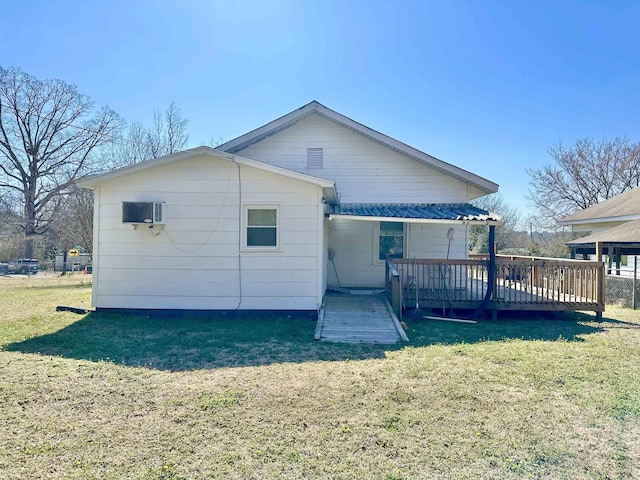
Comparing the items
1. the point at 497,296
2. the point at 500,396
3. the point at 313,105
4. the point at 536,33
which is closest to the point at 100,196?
the point at 313,105

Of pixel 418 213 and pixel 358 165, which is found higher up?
pixel 358 165

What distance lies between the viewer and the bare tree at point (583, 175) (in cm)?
2884

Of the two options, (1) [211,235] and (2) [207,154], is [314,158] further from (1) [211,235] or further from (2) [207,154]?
(1) [211,235]

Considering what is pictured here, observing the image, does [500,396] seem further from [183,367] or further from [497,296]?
[497,296]

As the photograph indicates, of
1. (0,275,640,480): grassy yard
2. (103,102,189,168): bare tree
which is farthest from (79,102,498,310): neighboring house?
(103,102,189,168): bare tree

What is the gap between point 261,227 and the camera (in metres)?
7.94

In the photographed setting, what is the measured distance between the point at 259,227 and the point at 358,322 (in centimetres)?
286

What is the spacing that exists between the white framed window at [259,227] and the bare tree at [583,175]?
106ft

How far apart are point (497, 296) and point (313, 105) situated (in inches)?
279

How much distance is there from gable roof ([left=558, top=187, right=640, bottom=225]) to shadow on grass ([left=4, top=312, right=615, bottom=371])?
32.4 ft

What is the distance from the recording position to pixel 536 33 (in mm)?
12016

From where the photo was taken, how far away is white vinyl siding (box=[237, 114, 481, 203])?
10.8 metres

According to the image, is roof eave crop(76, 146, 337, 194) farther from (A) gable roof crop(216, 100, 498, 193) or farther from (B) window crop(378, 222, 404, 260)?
(B) window crop(378, 222, 404, 260)

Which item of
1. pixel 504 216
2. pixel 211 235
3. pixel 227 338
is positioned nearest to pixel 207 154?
pixel 211 235
